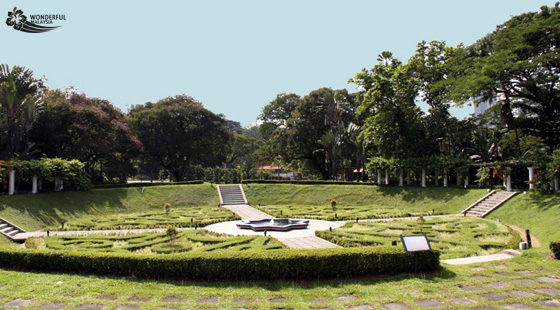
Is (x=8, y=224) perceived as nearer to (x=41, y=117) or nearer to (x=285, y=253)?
(x=41, y=117)

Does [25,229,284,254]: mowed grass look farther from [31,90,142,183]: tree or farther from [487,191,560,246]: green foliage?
[31,90,142,183]: tree

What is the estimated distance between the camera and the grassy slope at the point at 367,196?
23656 mm

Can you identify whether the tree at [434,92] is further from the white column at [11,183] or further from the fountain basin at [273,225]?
the white column at [11,183]

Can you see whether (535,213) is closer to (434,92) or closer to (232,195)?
(434,92)

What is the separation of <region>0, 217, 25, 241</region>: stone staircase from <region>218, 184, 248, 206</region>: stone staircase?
1387cm

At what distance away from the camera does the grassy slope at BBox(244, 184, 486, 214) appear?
931 inches

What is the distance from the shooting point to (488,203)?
2100 cm

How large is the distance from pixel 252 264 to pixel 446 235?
31.5ft

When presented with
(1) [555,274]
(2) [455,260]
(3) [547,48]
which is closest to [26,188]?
(2) [455,260]

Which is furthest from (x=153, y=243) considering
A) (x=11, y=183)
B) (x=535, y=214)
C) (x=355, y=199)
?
(x=355, y=199)

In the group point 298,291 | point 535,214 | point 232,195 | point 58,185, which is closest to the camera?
point 298,291

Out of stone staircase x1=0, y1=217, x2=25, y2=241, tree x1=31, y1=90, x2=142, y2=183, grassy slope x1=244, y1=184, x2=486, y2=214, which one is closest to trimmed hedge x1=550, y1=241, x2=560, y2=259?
grassy slope x1=244, y1=184, x2=486, y2=214

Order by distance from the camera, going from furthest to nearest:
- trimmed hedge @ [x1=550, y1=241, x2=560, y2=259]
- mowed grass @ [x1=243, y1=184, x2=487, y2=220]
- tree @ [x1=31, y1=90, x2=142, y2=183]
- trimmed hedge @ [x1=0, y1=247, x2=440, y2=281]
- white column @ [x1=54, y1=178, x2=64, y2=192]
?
tree @ [x1=31, y1=90, x2=142, y2=183] < white column @ [x1=54, y1=178, x2=64, y2=192] < mowed grass @ [x1=243, y1=184, x2=487, y2=220] < trimmed hedge @ [x1=550, y1=241, x2=560, y2=259] < trimmed hedge @ [x1=0, y1=247, x2=440, y2=281]

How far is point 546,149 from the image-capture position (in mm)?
26422
